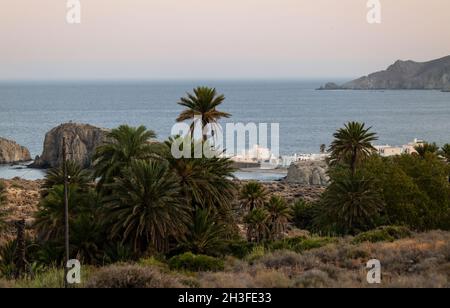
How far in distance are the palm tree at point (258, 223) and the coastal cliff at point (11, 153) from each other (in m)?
94.9

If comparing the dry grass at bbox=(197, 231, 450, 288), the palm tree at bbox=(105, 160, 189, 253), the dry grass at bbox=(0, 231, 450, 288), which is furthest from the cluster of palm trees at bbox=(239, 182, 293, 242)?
the dry grass at bbox=(0, 231, 450, 288)

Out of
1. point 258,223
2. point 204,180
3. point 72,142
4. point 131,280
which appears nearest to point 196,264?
point 131,280

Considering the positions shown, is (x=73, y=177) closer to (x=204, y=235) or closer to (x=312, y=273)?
(x=204, y=235)

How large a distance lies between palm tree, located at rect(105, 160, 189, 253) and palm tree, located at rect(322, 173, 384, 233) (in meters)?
13.5

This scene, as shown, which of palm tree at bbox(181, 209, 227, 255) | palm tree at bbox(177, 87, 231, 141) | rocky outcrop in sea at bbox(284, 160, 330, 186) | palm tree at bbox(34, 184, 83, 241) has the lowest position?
rocky outcrop in sea at bbox(284, 160, 330, 186)

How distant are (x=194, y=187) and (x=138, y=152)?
3.15 meters

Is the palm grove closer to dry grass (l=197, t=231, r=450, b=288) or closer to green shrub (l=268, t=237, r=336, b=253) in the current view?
green shrub (l=268, t=237, r=336, b=253)

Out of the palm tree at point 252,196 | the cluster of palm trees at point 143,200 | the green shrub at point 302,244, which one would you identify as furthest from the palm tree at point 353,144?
the green shrub at point 302,244

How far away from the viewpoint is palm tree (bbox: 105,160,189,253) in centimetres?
2447

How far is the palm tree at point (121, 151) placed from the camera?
27.4 metres

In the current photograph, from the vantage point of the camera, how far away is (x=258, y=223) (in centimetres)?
3597

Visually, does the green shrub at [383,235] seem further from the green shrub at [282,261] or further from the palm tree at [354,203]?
the palm tree at [354,203]

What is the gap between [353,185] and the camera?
35.9m

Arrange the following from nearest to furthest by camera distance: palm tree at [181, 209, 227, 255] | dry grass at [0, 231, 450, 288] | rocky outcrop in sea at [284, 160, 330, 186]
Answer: dry grass at [0, 231, 450, 288]
palm tree at [181, 209, 227, 255]
rocky outcrop in sea at [284, 160, 330, 186]
